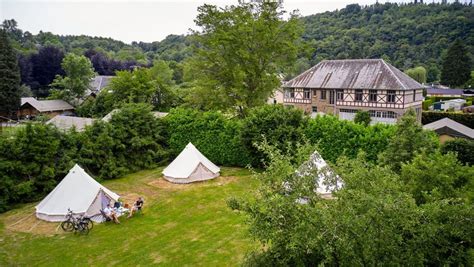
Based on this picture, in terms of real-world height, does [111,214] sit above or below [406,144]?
below

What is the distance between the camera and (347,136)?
17.1m

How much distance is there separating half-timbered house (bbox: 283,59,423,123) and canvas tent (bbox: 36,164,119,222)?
21654 millimetres

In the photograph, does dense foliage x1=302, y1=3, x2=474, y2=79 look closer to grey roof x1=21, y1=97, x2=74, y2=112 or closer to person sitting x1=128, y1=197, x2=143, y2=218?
grey roof x1=21, y1=97, x2=74, y2=112

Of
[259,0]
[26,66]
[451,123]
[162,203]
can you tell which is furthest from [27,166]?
[26,66]

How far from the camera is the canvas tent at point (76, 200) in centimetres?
1358

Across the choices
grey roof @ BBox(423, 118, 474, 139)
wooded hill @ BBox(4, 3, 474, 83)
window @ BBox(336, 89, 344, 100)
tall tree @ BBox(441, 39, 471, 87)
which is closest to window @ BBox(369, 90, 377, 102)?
window @ BBox(336, 89, 344, 100)

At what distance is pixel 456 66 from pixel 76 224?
191 ft

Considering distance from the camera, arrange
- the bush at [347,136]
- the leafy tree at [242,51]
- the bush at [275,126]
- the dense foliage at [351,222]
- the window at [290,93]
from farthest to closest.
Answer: the window at [290,93] < the leafy tree at [242,51] < the bush at [275,126] < the bush at [347,136] < the dense foliage at [351,222]

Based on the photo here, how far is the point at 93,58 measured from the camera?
6688cm

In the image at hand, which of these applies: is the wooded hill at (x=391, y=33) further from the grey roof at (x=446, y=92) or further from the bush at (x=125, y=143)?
the bush at (x=125, y=143)

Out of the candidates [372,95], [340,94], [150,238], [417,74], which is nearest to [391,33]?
[417,74]

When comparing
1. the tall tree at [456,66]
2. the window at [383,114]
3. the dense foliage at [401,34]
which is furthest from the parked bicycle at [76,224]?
the tall tree at [456,66]

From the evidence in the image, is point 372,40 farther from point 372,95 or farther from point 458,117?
point 458,117

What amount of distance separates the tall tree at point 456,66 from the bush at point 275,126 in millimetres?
45491
